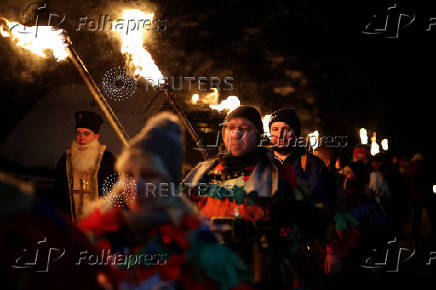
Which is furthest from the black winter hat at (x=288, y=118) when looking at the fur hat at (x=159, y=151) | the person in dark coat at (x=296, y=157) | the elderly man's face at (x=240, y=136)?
the fur hat at (x=159, y=151)

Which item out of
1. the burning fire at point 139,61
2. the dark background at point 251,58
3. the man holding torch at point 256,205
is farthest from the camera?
the dark background at point 251,58

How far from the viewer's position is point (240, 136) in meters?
4.04

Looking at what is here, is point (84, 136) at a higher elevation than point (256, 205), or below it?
higher

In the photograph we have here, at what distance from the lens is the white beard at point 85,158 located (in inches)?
234

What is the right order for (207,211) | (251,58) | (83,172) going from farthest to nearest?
(251,58) → (83,172) → (207,211)

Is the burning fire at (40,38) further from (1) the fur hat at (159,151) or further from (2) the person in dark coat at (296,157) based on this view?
(2) the person in dark coat at (296,157)

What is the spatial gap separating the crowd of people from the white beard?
0.01m

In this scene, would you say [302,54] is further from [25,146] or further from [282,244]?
[282,244]

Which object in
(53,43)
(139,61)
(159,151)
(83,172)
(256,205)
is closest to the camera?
(159,151)

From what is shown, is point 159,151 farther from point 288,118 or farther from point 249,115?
point 288,118

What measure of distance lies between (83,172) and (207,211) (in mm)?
3060

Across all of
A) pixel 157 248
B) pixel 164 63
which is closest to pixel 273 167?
Result: pixel 157 248

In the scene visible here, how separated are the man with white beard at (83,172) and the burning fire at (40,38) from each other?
4.73 ft

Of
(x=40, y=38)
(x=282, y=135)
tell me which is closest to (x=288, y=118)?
(x=282, y=135)
